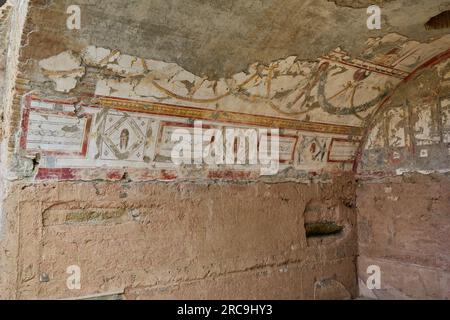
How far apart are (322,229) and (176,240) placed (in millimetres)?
1980

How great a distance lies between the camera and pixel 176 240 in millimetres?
3467

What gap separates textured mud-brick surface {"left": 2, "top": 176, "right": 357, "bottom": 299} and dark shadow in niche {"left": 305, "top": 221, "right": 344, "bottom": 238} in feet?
0.31

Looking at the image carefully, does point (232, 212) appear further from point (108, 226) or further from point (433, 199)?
point (433, 199)

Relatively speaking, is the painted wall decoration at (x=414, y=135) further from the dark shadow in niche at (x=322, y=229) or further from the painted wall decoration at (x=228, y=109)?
the dark shadow in niche at (x=322, y=229)

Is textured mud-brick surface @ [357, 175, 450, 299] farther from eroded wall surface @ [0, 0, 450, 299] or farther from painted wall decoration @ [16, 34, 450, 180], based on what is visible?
painted wall decoration @ [16, 34, 450, 180]

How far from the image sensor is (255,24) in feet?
9.87

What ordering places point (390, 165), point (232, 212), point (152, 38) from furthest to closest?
point (390, 165) < point (232, 212) < point (152, 38)

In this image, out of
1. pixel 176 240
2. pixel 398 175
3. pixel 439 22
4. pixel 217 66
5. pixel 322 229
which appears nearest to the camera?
pixel 217 66

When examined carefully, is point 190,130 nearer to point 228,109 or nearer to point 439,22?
point 228,109

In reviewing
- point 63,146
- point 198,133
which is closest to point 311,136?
point 198,133

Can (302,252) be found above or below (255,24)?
below

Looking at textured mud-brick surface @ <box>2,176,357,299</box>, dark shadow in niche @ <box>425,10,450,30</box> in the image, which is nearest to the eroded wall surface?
textured mud-brick surface @ <box>2,176,357,299</box>

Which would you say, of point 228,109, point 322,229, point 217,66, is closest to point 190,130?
point 228,109

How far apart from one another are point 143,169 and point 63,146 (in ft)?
2.22
